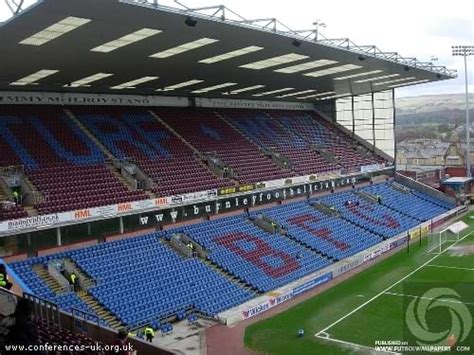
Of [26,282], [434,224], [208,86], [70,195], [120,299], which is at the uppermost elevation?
[208,86]

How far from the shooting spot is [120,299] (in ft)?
73.4

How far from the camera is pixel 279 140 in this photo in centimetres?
4419

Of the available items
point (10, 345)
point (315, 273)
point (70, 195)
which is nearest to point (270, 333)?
point (315, 273)

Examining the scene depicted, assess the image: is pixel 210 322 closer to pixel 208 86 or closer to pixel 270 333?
pixel 270 333

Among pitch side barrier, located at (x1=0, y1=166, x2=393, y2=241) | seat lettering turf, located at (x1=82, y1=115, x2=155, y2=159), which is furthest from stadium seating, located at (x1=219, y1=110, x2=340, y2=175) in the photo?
seat lettering turf, located at (x1=82, y1=115, x2=155, y2=159)

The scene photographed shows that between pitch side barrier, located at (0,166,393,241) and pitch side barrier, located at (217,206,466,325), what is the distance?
6798 mm

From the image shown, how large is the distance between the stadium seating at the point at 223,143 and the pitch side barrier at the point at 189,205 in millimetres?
955

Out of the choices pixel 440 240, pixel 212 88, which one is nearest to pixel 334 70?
pixel 212 88

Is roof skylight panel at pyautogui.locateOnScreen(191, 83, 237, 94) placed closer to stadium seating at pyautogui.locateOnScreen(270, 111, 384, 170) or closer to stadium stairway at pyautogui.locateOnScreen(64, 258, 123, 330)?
stadium seating at pyautogui.locateOnScreen(270, 111, 384, 170)

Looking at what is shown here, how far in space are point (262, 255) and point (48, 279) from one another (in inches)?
490

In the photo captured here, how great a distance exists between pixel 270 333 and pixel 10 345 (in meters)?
14.7

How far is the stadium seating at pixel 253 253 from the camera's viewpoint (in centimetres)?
2811

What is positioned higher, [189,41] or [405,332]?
[189,41]

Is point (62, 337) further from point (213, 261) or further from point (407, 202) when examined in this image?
point (407, 202)
